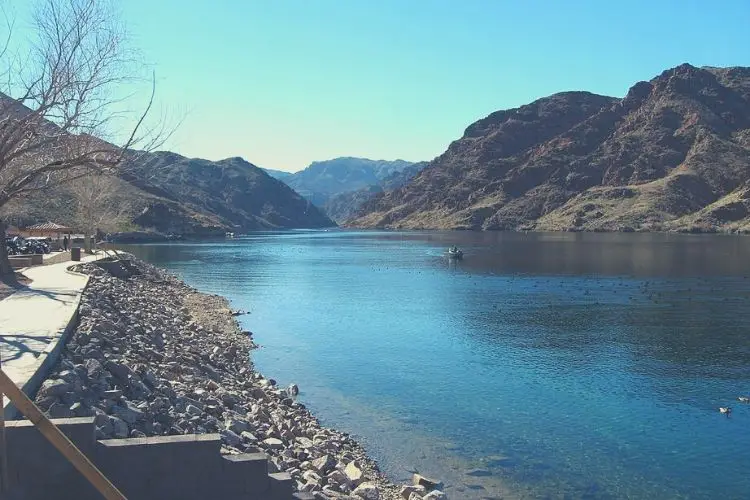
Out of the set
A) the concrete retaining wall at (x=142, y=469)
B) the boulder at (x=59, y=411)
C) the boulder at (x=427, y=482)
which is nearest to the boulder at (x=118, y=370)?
the boulder at (x=59, y=411)

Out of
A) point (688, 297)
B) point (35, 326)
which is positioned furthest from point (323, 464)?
point (688, 297)

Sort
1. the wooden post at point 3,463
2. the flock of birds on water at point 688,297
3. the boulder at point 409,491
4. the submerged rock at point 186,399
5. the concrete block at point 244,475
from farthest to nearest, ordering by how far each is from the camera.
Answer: the flock of birds on water at point 688,297, the boulder at point 409,491, the submerged rock at point 186,399, the concrete block at point 244,475, the wooden post at point 3,463

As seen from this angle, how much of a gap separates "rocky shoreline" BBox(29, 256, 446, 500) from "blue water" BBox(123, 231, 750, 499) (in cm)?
169

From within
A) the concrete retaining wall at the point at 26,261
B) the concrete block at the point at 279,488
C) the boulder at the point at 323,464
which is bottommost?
the boulder at the point at 323,464

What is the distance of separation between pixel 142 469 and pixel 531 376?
21578 millimetres

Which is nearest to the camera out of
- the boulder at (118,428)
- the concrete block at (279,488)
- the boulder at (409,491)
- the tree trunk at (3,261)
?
the boulder at (118,428)

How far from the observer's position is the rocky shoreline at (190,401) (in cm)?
1363

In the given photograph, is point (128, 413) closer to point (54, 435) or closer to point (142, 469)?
point (142, 469)

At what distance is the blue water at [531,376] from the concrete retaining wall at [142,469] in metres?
6.97

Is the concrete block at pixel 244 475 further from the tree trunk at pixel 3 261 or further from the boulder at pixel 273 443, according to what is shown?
the tree trunk at pixel 3 261

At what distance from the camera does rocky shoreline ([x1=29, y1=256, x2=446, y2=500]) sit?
13633 mm

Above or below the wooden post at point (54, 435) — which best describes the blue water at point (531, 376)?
below

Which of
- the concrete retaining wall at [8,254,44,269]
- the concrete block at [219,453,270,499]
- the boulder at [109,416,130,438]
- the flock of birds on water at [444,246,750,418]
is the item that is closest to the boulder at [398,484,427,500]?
the concrete block at [219,453,270,499]

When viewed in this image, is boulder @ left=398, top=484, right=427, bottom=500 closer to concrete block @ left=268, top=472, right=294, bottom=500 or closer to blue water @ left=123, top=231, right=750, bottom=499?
blue water @ left=123, top=231, right=750, bottom=499
